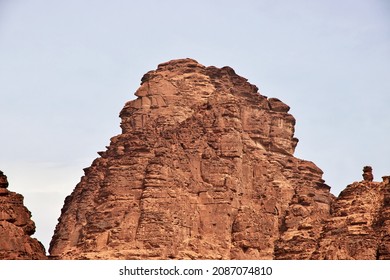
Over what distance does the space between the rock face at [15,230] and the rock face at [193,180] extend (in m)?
58.2

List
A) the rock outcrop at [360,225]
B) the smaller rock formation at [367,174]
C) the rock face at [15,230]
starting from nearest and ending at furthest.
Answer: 1. the rock face at [15,230]
2. the rock outcrop at [360,225]
3. the smaller rock formation at [367,174]

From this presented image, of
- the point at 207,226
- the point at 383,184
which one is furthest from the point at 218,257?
the point at 383,184

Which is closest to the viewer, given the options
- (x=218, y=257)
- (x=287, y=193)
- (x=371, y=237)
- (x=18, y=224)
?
(x=18, y=224)

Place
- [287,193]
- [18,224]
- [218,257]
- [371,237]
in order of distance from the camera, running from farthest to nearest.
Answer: [287,193] → [218,257] → [371,237] → [18,224]

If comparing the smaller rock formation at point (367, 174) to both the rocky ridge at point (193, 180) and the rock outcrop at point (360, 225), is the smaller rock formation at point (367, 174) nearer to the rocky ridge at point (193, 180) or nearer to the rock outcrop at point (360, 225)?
the rock outcrop at point (360, 225)

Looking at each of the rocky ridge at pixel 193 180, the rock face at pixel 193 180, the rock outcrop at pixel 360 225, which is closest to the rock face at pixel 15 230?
the rock outcrop at pixel 360 225

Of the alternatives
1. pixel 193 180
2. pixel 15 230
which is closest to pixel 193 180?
pixel 193 180

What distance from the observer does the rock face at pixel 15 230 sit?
85875 millimetres

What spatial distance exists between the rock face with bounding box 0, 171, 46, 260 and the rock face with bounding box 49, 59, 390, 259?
191 ft

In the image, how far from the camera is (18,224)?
8719 cm

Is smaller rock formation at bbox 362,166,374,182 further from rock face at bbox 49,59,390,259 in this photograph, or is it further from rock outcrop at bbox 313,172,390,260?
rock face at bbox 49,59,390,259

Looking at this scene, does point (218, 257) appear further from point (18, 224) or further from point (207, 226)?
point (18, 224)

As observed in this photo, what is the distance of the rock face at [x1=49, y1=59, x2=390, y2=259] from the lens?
5935 inches

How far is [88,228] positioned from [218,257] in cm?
1078
